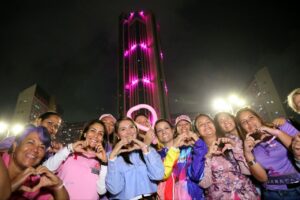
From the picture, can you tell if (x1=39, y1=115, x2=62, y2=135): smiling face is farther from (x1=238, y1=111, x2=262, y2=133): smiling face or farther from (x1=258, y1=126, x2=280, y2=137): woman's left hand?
(x1=258, y1=126, x2=280, y2=137): woman's left hand

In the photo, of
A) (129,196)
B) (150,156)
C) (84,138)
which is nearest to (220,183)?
(150,156)

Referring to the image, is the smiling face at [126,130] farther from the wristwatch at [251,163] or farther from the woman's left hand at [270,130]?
the woman's left hand at [270,130]

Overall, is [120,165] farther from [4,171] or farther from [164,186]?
[4,171]

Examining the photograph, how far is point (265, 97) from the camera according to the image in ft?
186

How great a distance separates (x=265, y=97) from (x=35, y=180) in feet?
216

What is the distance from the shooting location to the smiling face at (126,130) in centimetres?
328

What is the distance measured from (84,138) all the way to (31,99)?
7073 centimetres

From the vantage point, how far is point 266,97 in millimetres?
55969

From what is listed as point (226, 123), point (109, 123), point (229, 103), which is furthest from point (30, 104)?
point (226, 123)

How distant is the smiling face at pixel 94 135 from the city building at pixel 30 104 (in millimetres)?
64406

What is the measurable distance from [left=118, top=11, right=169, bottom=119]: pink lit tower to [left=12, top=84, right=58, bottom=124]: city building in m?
41.0

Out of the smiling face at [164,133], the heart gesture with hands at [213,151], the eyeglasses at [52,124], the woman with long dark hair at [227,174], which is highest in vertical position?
the eyeglasses at [52,124]

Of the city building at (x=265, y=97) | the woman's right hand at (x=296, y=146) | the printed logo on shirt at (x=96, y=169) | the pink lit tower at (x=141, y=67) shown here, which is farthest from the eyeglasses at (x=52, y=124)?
the city building at (x=265, y=97)

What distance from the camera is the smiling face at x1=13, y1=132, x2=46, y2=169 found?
7.82 feet
